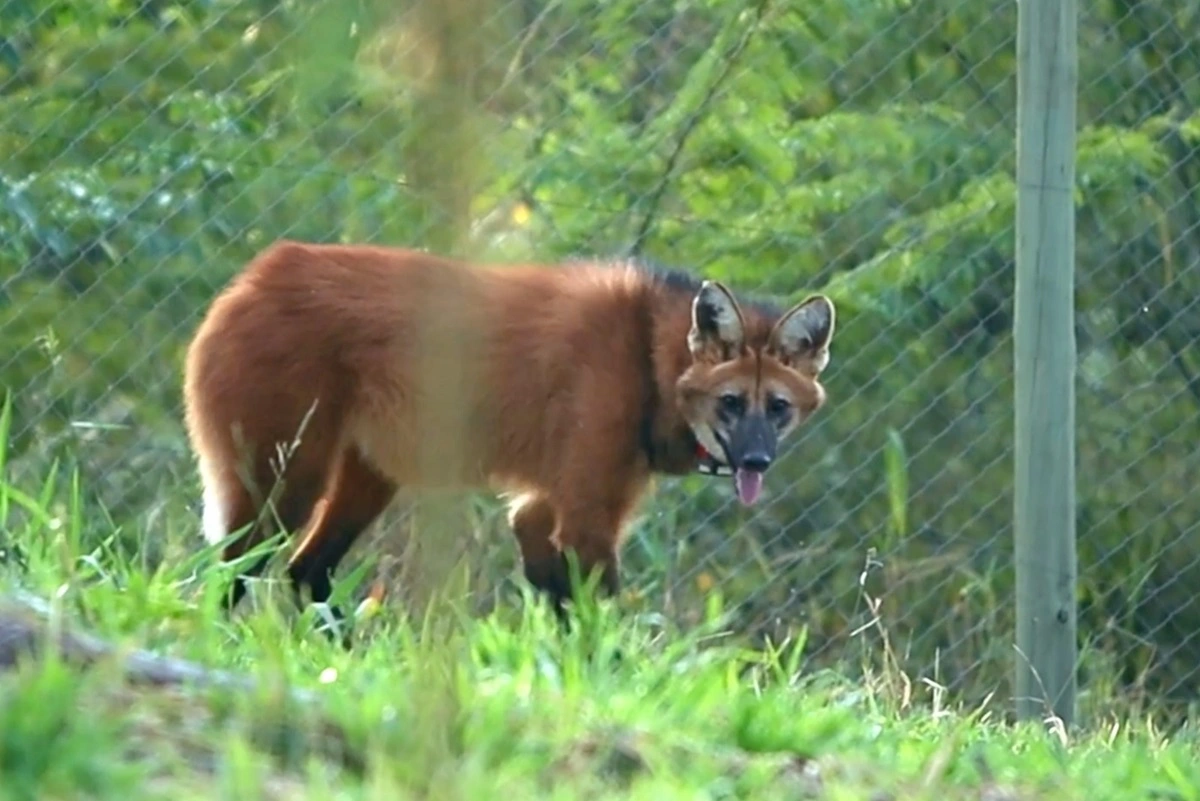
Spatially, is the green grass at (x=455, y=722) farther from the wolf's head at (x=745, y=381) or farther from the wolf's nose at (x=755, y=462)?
the wolf's head at (x=745, y=381)

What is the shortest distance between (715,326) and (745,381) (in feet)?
0.60

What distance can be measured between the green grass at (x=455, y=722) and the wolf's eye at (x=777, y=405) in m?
1.48

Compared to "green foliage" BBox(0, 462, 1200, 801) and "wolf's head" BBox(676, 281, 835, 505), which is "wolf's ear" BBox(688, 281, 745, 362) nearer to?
"wolf's head" BBox(676, 281, 835, 505)

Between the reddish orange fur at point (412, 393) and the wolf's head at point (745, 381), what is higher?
the reddish orange fur at point (412, 393)

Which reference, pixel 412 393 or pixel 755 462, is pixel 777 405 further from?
pixel 412 393

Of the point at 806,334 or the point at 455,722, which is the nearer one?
the point at 455,722

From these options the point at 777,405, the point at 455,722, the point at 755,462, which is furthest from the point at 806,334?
the point at 455,722

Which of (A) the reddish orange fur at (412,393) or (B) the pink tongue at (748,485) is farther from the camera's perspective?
(B) the pink tongue at (748,485)

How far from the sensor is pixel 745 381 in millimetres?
5430

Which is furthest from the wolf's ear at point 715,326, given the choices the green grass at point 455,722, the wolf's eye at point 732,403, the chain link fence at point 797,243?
the green grass at point 455,722

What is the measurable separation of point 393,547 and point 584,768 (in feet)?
11.2

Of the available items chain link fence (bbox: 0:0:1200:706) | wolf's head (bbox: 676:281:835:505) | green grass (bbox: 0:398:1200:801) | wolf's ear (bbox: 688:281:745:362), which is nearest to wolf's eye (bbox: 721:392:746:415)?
wolf's head (bbox: 676:281:835:505)

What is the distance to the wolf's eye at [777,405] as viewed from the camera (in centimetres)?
548

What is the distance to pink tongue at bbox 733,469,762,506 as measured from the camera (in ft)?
17.4
